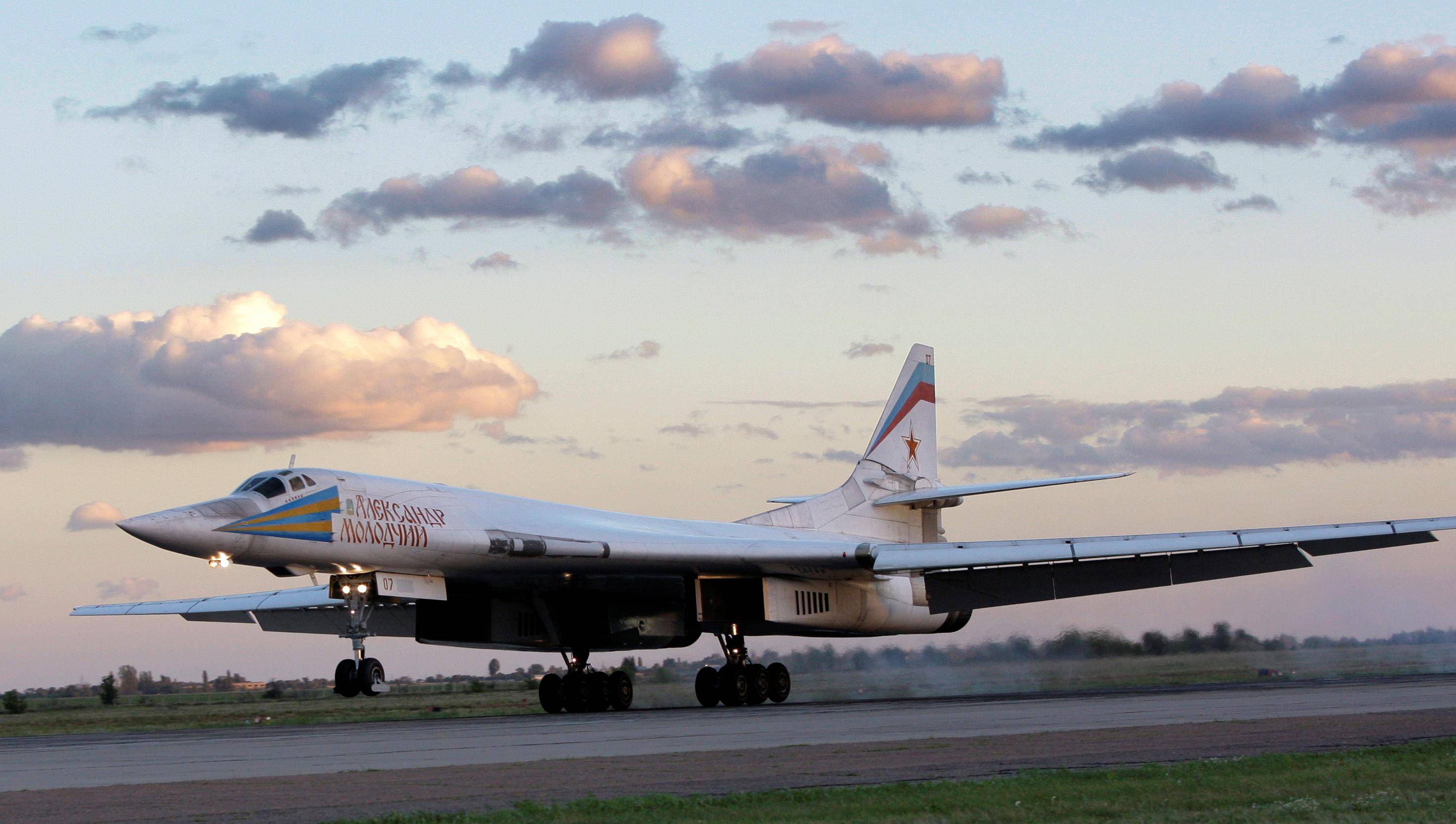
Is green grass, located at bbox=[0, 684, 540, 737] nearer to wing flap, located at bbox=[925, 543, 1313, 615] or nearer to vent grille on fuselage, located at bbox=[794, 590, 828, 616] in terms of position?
vent grille on fuselage, located at bbox=[794, 590, 828, 616]

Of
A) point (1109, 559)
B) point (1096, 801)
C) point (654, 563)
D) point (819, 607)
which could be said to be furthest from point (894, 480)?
point (1096, 801)

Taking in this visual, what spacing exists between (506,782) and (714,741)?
3386 millimetres

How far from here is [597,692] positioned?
2070 centimetres

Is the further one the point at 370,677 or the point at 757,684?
the point at 757,684

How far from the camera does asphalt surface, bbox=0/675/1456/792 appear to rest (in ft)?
35.6

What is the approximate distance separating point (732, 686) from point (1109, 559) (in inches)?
233

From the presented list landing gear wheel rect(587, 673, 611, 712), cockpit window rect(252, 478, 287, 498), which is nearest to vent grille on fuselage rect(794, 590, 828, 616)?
landing gear wheel rect(587, 673, 611, 712)

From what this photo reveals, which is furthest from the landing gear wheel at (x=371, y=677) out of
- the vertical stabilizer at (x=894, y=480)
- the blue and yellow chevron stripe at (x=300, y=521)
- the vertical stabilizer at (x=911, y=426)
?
the vertical stabilizer at (x=911, y=426)

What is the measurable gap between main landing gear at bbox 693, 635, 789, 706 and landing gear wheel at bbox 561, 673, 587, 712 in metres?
1.83

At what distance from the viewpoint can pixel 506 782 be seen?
8.95 metres

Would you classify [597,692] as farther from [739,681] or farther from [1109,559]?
[1109,559]

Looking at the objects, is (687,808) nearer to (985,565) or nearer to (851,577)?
(985,565)

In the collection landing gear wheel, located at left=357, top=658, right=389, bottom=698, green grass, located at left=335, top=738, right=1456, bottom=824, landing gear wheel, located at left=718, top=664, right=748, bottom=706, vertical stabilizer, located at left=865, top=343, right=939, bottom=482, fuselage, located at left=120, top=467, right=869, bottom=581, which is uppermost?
vertical stabilizer, located at left=865, top=343, right=939, bottom=482

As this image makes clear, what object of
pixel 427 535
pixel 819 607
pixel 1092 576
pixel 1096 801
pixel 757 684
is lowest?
pixel 1096 801
